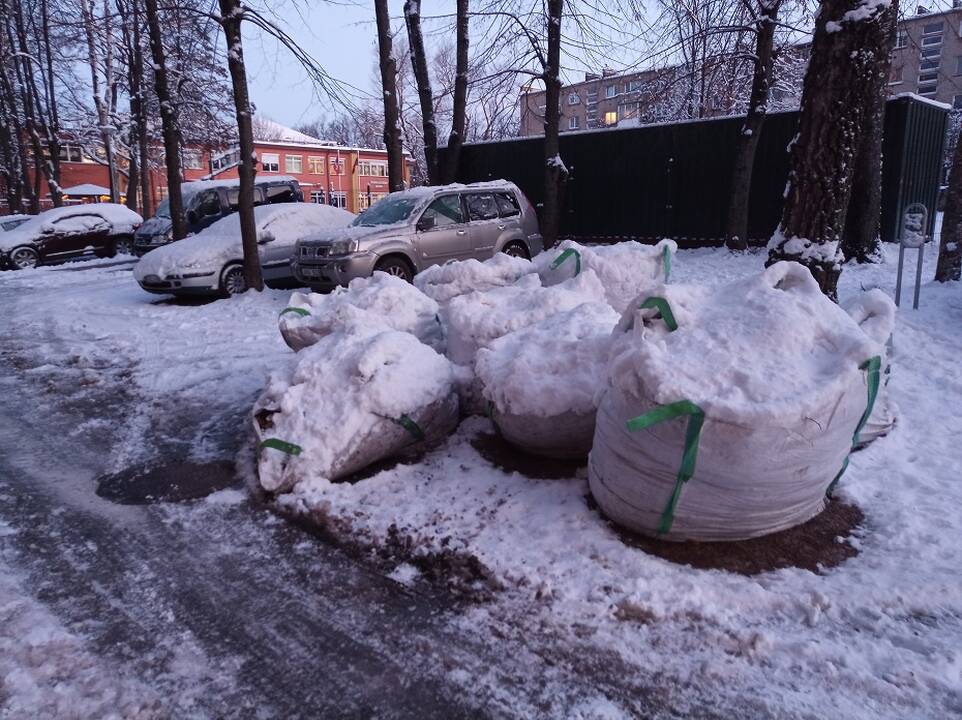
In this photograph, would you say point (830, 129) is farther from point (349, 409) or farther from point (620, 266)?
point (349, 409)

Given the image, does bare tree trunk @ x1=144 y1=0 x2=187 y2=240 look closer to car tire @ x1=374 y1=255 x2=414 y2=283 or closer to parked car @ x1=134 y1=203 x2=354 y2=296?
parked car @ x1=134 y1=203 x2=354 y2=296

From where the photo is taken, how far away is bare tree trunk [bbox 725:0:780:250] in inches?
468

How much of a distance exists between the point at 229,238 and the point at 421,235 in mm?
→ 3776

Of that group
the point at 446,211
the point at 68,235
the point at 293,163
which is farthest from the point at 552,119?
the point at 293,163

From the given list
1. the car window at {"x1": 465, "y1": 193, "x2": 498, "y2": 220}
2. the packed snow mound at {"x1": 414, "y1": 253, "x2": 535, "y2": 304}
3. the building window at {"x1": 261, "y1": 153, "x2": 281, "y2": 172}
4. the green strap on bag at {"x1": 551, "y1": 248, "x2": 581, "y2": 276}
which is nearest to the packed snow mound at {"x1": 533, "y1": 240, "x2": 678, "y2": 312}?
the green strap on bag at {"x1": 551, "y1": 248, "x2": 581, "y2": 276}

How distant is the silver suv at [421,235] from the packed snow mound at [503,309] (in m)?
5.08

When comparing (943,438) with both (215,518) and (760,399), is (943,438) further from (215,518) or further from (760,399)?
(215,518)

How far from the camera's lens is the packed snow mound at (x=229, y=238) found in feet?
36.9

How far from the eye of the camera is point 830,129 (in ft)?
17.3

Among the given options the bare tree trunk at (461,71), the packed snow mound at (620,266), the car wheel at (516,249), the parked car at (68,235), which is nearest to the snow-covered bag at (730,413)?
the packed snow mound at (620,266)

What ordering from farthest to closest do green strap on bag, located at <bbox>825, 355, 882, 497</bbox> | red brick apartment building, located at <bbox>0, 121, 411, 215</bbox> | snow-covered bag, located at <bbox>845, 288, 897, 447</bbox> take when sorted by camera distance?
red brick apartment building, located at <bbox>0, 121, 411, 215</bbox> → snow-covered bag, located at <bbox>845, 288, 897, 447</bbox> → green strap on bag, located at <bbox>825, 355, 882, 497</bbox>

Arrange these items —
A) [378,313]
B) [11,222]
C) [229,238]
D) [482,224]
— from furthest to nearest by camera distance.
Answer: [11,222]
[229,238]
[482,224]
[378,313]

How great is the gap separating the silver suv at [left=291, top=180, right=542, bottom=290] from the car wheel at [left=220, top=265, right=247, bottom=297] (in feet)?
4.86

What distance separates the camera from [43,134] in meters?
29.9
